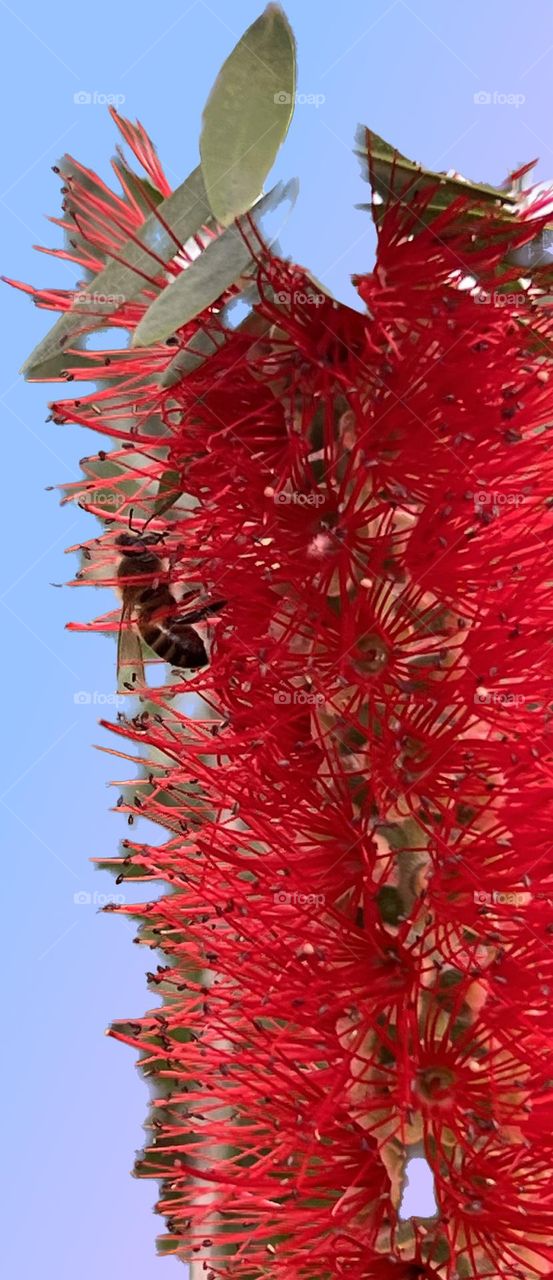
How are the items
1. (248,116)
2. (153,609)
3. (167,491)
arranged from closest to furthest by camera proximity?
(248,116) → (167,491) → (153,609)

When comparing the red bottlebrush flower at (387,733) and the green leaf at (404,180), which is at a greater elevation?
the green leaf at (404,180)

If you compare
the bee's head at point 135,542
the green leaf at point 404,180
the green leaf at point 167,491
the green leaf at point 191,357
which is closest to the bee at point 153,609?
the bee's head at point 135,542

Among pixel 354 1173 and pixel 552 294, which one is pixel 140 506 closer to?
pixel 552 294

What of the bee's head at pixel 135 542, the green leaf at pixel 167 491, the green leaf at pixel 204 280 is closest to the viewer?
the green leaf at pixel 204 280

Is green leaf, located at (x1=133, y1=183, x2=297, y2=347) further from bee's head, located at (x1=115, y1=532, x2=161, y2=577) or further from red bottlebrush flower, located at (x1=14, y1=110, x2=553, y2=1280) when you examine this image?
bee's head, located at (x1=115, y1=532, x2=161, y2=577)

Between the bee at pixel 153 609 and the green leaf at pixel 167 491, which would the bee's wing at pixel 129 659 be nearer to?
the bee at pixel 153 609

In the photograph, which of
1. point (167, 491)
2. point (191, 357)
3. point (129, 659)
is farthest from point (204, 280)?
point (129, 659)

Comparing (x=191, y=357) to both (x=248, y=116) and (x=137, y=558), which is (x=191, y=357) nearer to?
(x=248, y=116)
